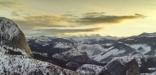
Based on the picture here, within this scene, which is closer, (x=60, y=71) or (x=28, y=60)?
(x=60, y=71)

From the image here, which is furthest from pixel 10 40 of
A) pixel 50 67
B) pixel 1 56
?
pixel 50 67

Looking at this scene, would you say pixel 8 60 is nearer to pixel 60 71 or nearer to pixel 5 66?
pixel 5 66

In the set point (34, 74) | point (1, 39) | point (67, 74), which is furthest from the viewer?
point (1, 39)

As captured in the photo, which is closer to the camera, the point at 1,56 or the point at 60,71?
the point at 60,71

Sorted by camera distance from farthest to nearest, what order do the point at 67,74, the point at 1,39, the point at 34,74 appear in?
the point at 1,39
the point at 34,74
the point at 67,74

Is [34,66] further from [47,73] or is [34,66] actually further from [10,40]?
[10,40]

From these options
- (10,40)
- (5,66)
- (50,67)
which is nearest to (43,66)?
(50,67)

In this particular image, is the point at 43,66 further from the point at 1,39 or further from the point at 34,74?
the point at 1,39
